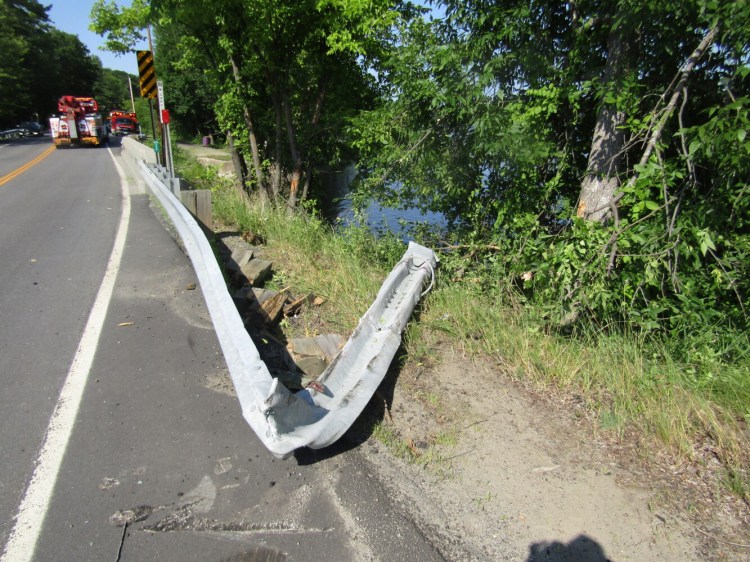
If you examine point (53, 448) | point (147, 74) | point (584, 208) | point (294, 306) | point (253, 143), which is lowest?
point (53, 448)

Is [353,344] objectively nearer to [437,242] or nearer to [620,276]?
[620,276]

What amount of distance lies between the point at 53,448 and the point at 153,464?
0.68 m

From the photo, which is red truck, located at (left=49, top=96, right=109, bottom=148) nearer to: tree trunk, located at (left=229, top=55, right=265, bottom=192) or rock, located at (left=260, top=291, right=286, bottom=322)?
tree trunk, located at (left=229, top=55, right=265, bottom=192)

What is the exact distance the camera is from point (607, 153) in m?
5.09

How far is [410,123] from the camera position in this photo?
6.51m

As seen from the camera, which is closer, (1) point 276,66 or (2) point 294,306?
(2) point 294,306

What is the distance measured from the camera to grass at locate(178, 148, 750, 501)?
3.32m

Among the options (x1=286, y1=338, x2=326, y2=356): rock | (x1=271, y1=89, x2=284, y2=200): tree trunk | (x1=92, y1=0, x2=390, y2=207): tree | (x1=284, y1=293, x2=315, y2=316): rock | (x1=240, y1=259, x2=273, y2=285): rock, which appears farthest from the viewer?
(x1=271, y1=89, x2=284, y2=200): tree trunk

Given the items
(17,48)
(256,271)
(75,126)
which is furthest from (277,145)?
(17,48)

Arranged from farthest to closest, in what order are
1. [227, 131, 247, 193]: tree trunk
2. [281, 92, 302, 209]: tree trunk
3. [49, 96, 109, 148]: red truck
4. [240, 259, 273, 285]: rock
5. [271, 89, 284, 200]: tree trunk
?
[49, 96, 109, 148]: red truck < [227, 131, 247, 193]: tree trunk < [271, 89, 284, 200]: tree trunk < [281, 92, 302, 209]: tree trunk < [240, 259, 273, 285]: rock

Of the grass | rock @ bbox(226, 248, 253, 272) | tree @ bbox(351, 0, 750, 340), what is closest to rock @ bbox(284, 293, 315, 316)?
the grass

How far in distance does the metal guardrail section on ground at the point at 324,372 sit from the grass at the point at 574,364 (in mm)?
285

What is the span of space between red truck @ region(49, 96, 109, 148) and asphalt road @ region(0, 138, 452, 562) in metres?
32.0

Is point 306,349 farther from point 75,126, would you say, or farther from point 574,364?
point 75,126
